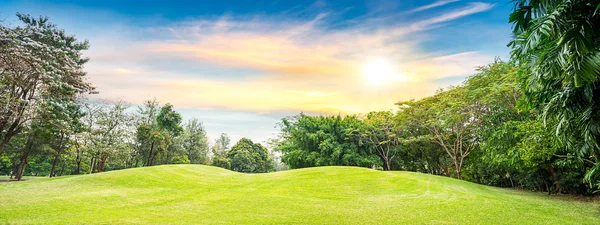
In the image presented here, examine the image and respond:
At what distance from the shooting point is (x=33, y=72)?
43.1 feet

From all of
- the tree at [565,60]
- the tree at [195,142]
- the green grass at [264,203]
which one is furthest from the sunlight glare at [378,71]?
the tree at [195,142]

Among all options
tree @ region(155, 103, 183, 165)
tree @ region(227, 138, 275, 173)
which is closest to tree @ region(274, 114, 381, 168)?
tree @ region(155, 103, 183, 165)

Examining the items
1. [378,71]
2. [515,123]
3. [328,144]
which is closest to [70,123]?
[378,71]

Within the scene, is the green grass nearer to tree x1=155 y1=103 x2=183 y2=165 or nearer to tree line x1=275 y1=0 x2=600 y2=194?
tree line x1=275 y1=0 x2=600 y2=194

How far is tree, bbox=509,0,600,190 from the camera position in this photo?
4004 millimetres

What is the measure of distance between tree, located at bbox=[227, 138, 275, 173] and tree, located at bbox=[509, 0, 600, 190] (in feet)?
159

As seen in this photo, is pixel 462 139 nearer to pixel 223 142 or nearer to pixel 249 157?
pixel 249 157

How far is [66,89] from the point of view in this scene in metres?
16.9

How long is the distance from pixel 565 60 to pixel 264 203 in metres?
9.91

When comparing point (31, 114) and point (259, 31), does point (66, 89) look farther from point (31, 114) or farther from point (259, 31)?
point (259, 31)

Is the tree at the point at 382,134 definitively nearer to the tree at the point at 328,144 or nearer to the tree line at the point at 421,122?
the tree line at the point at 421,122

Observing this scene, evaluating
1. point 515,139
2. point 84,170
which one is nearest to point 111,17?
point 515,139

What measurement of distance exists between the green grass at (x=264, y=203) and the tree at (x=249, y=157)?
1342 inches

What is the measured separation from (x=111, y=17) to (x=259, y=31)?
22.5ft
